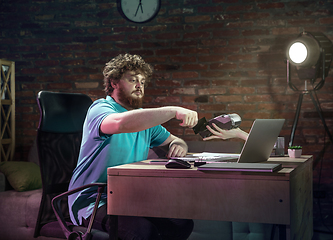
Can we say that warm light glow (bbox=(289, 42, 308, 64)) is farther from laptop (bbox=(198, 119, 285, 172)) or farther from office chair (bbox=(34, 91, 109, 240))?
office chair (bbox=(34, 91, 109, 240))

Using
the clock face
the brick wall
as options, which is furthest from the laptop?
the clock face

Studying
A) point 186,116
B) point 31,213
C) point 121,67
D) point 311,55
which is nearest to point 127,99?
point 121,67

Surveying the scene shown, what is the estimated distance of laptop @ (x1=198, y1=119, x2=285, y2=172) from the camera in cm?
119

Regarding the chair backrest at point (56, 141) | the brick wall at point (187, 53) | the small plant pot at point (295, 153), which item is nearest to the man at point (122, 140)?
the chair backrest at point (56, 141)

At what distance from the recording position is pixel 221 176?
1.18m

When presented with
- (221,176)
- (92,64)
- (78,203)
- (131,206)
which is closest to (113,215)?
(131,206)

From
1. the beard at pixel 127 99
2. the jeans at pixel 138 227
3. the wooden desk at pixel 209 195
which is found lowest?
the jeans at pixel 138 227

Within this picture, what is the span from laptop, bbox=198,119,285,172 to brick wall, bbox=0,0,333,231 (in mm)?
1547

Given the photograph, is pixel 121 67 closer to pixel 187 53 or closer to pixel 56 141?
pixel 56 141

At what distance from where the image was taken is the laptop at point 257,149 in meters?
1.19

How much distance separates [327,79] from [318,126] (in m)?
0.40

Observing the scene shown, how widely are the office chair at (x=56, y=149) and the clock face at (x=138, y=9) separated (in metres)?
1.55

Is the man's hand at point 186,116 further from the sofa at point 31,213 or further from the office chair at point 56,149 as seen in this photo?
the sofa at point 31,213

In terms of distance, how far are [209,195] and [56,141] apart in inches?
35.6
